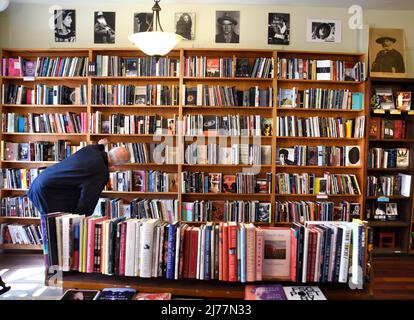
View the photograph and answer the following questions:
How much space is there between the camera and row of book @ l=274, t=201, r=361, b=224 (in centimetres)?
333

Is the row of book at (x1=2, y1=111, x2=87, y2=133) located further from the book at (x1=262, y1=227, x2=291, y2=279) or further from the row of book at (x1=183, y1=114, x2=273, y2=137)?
the book at (x1=262, y1=227, x2=291, y2=279)

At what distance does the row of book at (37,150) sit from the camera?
3.33 metres

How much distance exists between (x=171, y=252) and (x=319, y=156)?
2.65m

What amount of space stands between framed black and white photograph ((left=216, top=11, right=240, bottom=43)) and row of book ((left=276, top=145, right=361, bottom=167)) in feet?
4.48

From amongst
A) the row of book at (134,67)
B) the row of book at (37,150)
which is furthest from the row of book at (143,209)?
the row of book at (134,67)

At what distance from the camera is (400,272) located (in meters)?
2.89

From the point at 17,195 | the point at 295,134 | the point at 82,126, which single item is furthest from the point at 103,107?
the point at 295,134

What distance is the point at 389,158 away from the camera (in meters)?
3.39

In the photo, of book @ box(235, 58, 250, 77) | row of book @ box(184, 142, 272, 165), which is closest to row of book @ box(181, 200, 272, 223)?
row of book @ box(184, 142, 272, 165)

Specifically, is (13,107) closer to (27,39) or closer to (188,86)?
(27,39)

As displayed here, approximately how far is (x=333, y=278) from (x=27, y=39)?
12.6ft
